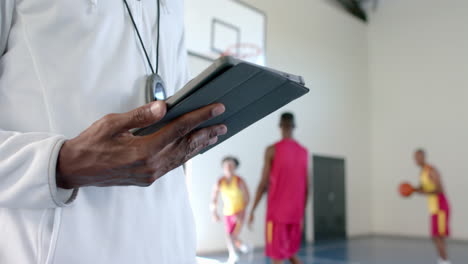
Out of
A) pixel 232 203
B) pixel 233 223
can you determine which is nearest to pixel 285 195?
pixel 232 203

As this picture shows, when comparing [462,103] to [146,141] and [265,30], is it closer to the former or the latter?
[265,30]

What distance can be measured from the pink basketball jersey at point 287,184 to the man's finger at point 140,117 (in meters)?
3.85

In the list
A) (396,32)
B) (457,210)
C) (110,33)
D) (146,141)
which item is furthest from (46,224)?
(396,32)

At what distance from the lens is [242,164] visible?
7.41 m

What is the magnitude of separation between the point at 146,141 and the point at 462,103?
33.9 feet

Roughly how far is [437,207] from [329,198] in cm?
357

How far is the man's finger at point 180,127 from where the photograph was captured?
0.52m

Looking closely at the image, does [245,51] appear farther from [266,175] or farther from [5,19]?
[5,19]

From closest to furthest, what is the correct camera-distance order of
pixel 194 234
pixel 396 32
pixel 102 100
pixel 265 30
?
pixel 102 100
pixel 194 234
pixel 265 30
pixel 396 32

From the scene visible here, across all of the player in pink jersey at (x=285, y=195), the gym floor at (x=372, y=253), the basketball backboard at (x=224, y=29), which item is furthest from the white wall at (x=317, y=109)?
the player in pink jersey at (x=285, y=195)

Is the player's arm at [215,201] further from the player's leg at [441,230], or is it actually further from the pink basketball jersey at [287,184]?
the player's leg at [441,230]

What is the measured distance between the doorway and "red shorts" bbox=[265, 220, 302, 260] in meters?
4.67

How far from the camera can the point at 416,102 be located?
33.2 feet

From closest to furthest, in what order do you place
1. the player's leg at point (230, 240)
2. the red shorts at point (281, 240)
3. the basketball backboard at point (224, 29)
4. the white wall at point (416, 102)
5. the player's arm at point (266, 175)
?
the red shorts at point (281, 240) < the player's arm at point (266, 175) < the player's leg at point (230, 240) < the basketball backboard at point (224, 29) < the white wall at point (416, 102)
